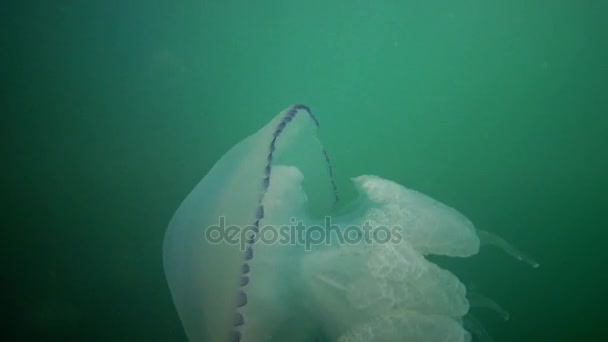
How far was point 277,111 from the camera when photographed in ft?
26.7

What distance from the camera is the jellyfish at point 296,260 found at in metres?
2.13

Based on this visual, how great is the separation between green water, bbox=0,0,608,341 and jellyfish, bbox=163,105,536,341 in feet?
15.0

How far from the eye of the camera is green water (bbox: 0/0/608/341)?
6480 mm

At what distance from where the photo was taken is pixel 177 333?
636 centimetres

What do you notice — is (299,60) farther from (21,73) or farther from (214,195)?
(214,195)

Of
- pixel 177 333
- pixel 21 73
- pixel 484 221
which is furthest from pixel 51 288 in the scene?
pixel 484 221

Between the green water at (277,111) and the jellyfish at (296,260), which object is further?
the green water at (277,111)

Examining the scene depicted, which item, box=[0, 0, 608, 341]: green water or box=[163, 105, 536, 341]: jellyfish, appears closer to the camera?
box=[163, 105, 536, 341]: jellyfish

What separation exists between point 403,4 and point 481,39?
2.11m

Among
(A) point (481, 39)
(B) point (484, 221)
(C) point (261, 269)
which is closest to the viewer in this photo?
(C) point (261, 269)

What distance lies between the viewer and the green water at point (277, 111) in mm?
6480

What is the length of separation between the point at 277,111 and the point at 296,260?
19.4 ft

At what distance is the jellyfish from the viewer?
2.13 m

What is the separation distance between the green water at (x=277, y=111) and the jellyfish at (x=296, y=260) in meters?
4.57
